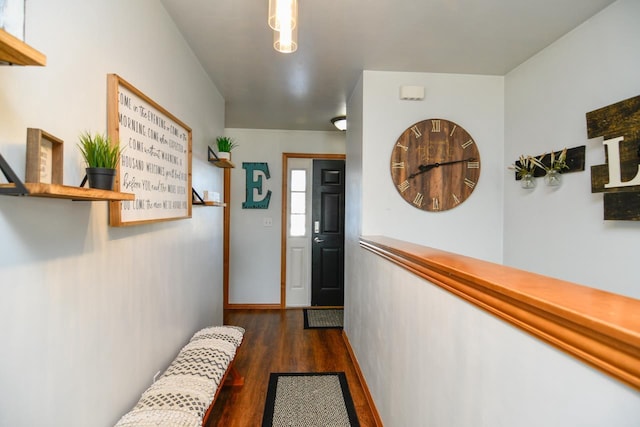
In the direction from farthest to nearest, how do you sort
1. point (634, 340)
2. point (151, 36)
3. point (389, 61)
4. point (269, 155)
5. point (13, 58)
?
point (269, 155) → point (389, 61) → point (151, 36) → point (13, 58) → point (634, 340)

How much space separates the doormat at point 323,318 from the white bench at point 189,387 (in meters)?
1.67

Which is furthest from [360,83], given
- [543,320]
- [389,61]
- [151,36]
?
[543,320]

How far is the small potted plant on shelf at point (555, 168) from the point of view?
6.20 feet

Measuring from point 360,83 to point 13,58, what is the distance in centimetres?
220

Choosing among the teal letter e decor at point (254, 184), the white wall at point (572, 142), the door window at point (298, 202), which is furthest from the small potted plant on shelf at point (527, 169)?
the teal letter e decor at point (254, 184)

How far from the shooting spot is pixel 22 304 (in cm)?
81

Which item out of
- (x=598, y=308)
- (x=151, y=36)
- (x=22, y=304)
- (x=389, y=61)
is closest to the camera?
(x=598, y=308)

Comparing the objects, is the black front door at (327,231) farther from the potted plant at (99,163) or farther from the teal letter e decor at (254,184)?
the potted plant at (99,163)

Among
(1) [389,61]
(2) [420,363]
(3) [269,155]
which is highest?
(1) [389,61]

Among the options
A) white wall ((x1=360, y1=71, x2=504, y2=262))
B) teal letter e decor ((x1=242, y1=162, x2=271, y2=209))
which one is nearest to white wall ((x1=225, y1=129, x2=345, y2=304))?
teal letter e decor ((x1=242, y1=162, x2=271, y2=209))

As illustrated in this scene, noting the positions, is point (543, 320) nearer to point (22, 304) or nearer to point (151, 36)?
point (22, 304)

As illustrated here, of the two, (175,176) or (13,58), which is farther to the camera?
(175,176)

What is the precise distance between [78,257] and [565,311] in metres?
1.28

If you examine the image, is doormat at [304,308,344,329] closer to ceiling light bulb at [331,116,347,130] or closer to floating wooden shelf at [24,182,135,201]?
ceiling light bulb at [331,116,347,130]
